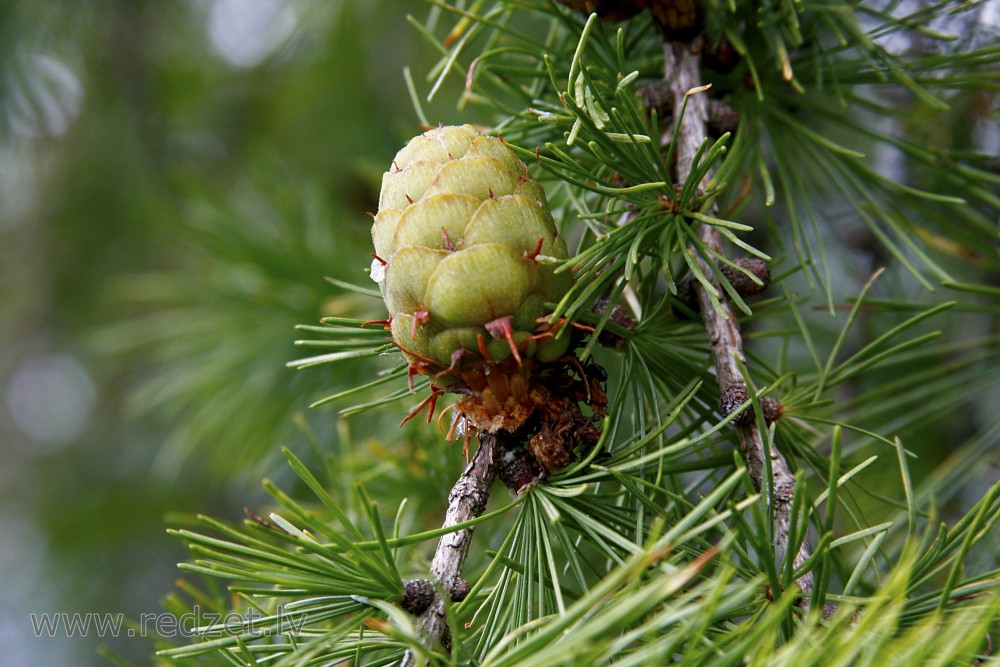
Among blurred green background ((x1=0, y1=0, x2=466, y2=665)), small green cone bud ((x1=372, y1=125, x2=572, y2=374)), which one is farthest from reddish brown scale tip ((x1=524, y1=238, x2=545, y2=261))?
blurred green background ((x1=0, y1=0, x2=466, y2=665))

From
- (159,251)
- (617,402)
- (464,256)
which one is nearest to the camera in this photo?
(464,256)

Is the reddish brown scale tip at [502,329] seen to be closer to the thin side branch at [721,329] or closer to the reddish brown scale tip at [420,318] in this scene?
the reddish brown scale tip at [420,318]

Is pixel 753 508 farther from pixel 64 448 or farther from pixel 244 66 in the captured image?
pixel 64 448

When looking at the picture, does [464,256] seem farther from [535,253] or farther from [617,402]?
[617,402]

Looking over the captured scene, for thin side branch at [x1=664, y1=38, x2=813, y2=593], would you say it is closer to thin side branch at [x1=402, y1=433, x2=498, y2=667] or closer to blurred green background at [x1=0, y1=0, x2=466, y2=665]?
thin side branch at [x1=402, y1=433, x2=498, y2=667]

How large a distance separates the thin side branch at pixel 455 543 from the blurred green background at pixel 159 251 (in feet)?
2.49

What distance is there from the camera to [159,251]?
8.64 ft

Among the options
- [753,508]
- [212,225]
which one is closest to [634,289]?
[753,508]

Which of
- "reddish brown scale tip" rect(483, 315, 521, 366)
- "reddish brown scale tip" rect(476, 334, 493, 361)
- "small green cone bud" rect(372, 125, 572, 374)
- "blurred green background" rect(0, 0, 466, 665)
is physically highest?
"small green cone bud" rect(372, 125, 572, 374)

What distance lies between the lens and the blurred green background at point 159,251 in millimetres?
1422

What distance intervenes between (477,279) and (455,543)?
0.63 ft

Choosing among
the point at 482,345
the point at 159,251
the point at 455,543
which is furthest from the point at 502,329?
the point at 159,251

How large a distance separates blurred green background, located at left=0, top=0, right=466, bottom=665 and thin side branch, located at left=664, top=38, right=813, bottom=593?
639 millimetres

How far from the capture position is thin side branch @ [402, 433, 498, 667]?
21.7 inches
